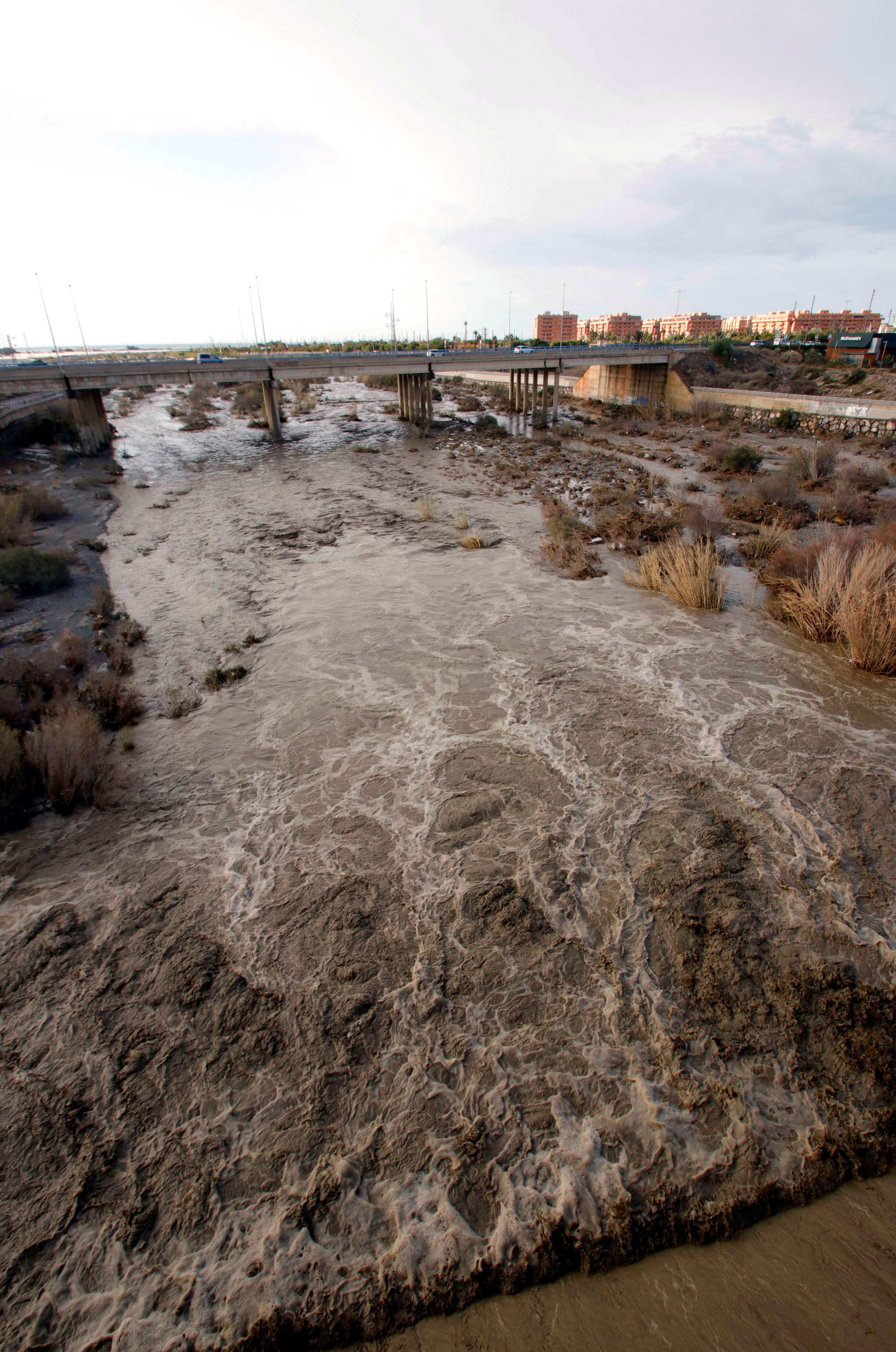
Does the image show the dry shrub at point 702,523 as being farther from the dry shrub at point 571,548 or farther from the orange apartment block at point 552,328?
the orange apartment block at point 552,328

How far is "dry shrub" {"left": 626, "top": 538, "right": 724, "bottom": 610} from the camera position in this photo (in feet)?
48.6

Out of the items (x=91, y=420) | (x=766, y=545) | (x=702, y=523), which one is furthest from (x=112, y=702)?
(x=91, y=420)

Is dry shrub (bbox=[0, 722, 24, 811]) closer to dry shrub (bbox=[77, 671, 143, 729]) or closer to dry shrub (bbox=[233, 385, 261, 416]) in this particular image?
dry shrub (bbox=[77, 671, 143, 729])

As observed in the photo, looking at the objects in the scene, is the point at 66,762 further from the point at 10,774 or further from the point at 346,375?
the point at 346,375

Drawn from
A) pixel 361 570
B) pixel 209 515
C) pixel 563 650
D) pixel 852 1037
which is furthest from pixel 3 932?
pixel 209 515

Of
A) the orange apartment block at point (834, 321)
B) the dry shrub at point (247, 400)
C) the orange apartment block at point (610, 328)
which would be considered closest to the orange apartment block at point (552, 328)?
the orange apartment block at point (610, 328)

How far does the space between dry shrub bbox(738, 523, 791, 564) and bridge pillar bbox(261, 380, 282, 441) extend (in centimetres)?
3186

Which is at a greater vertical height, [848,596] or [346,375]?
[346,375]

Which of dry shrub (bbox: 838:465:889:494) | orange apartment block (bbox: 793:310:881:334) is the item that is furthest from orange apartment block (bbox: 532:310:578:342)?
dry shrub (bbox: 838:465:889:494)

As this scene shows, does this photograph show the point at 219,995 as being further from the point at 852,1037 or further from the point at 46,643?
the point at 46,643

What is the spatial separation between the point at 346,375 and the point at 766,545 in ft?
103

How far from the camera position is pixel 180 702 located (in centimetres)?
1112

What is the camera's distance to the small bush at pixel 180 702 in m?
10.9

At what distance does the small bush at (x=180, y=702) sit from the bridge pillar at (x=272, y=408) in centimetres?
3334
